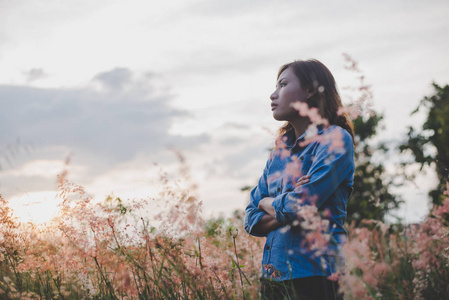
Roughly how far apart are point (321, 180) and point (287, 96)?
0.73 meters

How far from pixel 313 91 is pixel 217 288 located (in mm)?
1512

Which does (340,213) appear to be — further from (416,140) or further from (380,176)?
(380,176)

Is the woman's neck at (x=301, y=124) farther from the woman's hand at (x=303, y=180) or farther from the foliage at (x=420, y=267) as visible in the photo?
the foliage at (x=420, y=267)

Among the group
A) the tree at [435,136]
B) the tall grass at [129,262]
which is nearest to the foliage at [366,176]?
the tree at [435,136]

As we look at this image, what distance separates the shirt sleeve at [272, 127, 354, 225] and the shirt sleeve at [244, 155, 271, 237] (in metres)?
0.32

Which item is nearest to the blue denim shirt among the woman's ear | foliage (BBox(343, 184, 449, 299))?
the woman's ear

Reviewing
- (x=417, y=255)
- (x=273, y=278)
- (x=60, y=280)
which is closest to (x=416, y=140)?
(x=417, y=255)

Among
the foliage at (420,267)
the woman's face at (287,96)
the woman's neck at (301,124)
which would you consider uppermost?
the woman's face at (287,96)

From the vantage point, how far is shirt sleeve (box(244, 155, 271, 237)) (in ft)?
9.68

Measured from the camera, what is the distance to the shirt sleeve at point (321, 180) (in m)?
2.51

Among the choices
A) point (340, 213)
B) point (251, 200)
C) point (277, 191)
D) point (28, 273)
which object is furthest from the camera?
point (28, 273)

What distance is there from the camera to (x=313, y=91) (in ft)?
10.1

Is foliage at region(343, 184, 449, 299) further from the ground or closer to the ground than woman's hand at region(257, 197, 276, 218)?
closer to the ground

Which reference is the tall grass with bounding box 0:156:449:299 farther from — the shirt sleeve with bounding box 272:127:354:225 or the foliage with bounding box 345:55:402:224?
the foliage with bounding box 345:55:402:224
